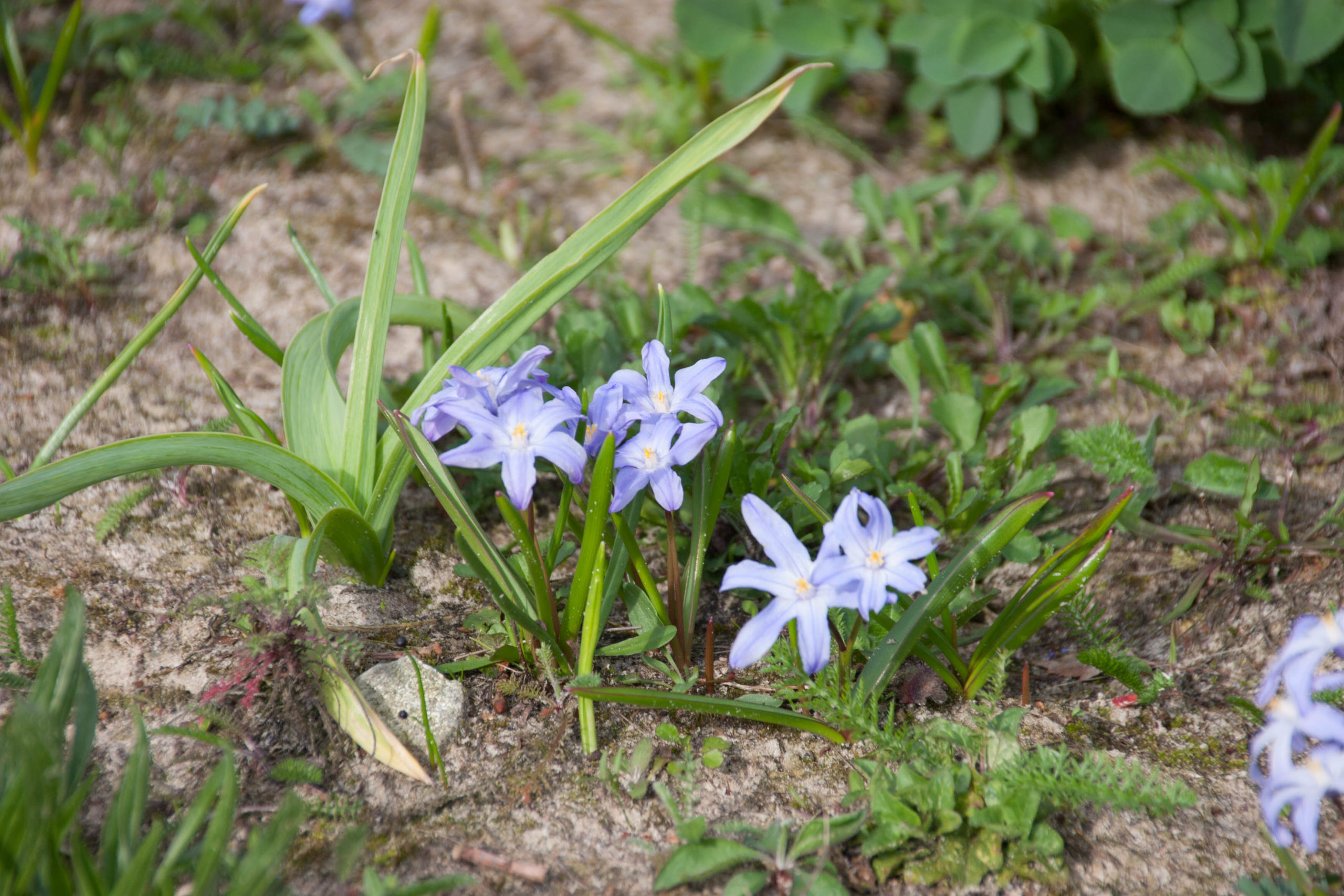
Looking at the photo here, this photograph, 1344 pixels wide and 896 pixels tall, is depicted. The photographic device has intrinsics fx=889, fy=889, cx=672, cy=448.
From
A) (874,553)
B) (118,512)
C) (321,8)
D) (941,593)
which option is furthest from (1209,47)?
(118,512)

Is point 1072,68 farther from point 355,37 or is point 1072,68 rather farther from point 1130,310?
point 355,37

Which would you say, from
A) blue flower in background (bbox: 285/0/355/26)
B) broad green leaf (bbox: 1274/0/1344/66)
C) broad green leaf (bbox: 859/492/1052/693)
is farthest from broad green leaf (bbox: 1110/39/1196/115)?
blue flower in background (bbox: 285/0/355/26)

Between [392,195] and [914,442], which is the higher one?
[392,195]

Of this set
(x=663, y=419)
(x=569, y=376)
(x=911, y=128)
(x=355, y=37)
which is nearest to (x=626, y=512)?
(x=663, y=419)

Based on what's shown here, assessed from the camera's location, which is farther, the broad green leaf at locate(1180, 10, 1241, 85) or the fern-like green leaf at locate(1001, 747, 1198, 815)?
the broad green leaf at locate(1180, 10, 1241, 85)

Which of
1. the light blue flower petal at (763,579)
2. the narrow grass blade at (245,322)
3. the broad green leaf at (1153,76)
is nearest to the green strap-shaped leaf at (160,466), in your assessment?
the narrow grass blade at (245,322)

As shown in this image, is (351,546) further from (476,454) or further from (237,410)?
(476,454)

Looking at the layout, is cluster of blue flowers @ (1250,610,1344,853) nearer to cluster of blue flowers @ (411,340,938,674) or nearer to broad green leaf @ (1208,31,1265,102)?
cluster of blue flowers @ (411,340,938,674)
